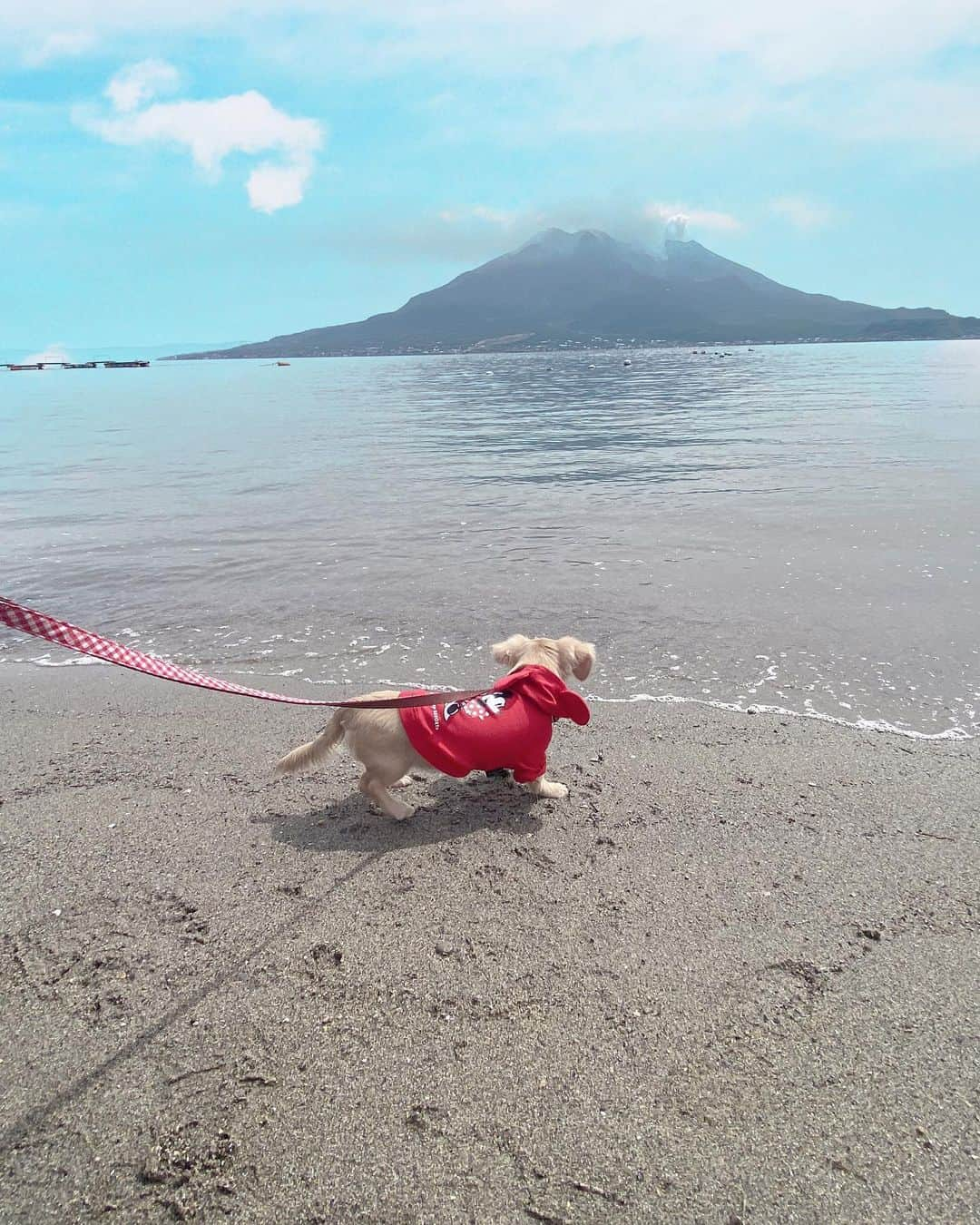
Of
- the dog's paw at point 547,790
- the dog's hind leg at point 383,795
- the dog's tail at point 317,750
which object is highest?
the dog's tail at point 317,750

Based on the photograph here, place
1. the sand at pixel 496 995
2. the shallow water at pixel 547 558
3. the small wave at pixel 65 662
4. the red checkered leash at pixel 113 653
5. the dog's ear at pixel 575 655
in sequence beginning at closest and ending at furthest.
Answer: the sand at pixel 496 995 → the red checkered leash at pixel 113 653 → the dog's ear at pixel 575 655 → the shallow water at pixel 547 558 → the small wave at pixel 65 662

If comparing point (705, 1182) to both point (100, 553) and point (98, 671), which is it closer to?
point (98, 671)

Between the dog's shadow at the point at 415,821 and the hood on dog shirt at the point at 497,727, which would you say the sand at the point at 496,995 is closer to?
the dog's shadow at the point at 415,821

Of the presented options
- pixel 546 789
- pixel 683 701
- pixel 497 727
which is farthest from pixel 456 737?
Answer: pixel 683 701

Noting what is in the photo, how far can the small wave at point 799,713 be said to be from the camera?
16.5ft

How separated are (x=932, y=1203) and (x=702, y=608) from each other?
585 cm

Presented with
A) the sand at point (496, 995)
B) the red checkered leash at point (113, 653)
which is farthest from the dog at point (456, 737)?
the sand at point (496, 995)

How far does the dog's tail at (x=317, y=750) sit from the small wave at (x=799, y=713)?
2.28 metres

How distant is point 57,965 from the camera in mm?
2938

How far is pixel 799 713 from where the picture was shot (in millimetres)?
5398

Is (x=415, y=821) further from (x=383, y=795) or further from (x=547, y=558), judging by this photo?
(x=547, y=558)

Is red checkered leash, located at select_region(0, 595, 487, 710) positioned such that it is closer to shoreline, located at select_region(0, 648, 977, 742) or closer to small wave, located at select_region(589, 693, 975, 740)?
shoreline, located at select_region(0, 648, 977, 742)

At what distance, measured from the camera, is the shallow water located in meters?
6.41

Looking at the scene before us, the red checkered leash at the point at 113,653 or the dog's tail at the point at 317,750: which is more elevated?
the red checkered leash at the point at 113,653
